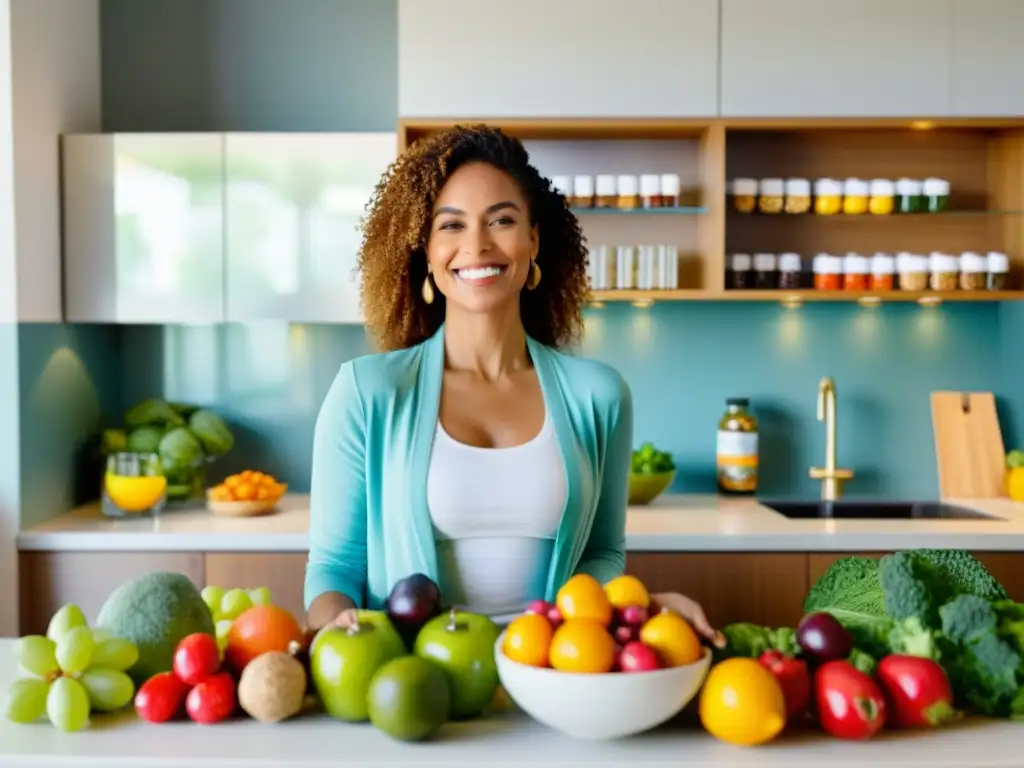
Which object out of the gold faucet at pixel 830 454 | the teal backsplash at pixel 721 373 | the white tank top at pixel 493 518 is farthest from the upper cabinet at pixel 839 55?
the white tank top at pixel 493 518

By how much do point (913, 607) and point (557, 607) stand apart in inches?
16.8

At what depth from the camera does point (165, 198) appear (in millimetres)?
3168

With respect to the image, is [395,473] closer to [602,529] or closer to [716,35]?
[602,529]

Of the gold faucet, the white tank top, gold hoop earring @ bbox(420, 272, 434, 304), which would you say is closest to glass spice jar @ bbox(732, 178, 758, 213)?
the gold faucet

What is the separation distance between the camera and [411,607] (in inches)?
51.2

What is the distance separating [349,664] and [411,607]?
0.39ft

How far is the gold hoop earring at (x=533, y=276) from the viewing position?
183 cm

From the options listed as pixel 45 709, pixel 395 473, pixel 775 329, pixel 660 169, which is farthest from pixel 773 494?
pixel 45 709

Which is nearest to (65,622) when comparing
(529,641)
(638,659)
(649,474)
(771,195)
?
(529,641)

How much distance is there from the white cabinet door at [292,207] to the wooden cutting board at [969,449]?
73.6 inches

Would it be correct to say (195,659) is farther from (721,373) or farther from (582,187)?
(721,373)

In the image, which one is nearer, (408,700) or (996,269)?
(408,700)

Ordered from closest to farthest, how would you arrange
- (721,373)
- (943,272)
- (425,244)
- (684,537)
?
(425,244)
(684,537)
(943,272)
(721,373)

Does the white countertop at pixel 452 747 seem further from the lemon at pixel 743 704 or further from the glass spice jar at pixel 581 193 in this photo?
the glass spice jar at pixel 581 193
